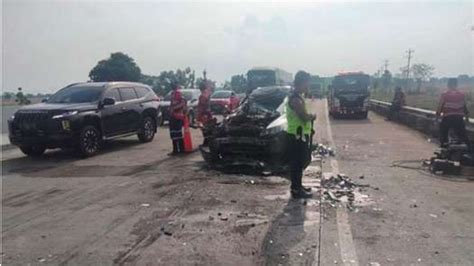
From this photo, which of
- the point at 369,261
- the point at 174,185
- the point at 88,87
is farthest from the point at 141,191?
the point at 88,87

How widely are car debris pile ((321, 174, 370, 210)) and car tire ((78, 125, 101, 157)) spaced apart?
20.7 ft

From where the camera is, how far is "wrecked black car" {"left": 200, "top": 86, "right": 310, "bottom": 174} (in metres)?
9.77

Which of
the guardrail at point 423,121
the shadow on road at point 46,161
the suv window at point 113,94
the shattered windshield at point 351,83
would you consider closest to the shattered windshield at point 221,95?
the shattered windshield at point 351,83

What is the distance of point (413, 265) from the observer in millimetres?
4746

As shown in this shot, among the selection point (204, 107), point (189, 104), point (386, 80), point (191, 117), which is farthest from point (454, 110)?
point (386, 80)

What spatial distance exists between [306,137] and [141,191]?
2.92m

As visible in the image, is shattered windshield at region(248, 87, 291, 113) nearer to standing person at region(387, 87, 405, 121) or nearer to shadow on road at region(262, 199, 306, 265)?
shadow on road at region(262, 199, 306, 265)

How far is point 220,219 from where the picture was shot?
21.2 feet

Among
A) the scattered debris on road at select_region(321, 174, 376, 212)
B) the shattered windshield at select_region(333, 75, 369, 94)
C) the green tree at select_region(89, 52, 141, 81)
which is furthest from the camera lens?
the green tree at select_region(89, 52, 141, 81)

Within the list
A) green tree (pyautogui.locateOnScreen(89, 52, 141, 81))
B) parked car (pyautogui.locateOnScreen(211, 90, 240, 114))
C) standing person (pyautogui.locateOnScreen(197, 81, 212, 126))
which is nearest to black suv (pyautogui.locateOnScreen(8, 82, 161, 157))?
standing person (pyautogui.locateOnScreen(197, 81, 212, 126))

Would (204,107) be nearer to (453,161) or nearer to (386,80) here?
(453,161)

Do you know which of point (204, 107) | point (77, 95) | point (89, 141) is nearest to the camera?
point (89, 141)

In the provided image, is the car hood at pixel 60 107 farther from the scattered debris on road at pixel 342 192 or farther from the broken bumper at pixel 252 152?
the scattered debris on road at pixel 342 192

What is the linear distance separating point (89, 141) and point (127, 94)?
265 cm
